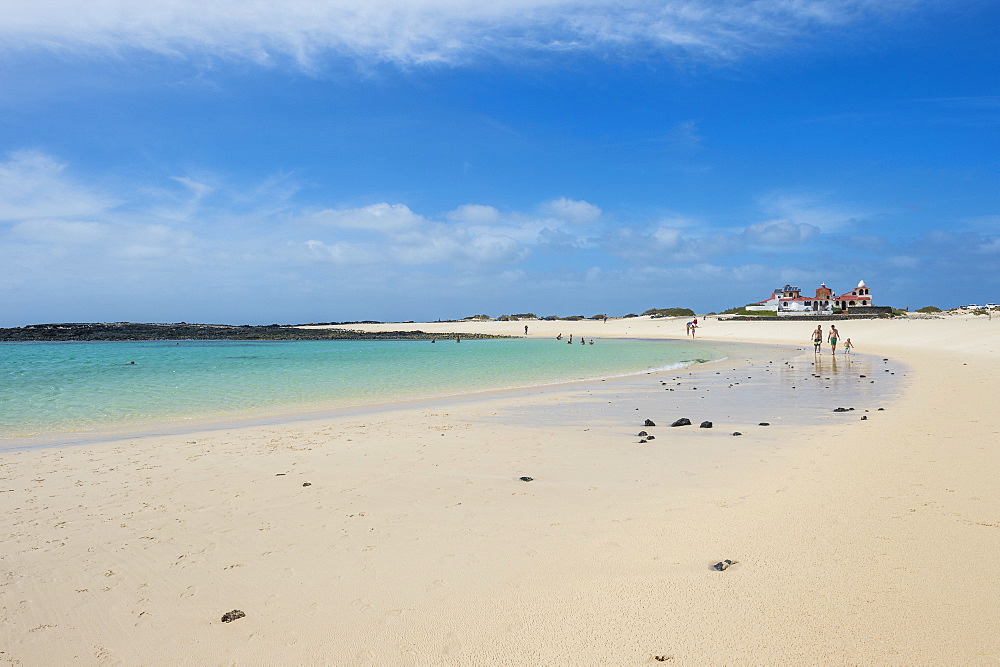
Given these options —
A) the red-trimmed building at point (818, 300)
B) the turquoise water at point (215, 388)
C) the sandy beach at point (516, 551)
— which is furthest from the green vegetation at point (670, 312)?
the sandy beach at point (516, 551)

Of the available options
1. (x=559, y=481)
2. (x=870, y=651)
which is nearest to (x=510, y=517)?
(x=559, y=481)

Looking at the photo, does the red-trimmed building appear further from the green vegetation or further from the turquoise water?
the turquoise water

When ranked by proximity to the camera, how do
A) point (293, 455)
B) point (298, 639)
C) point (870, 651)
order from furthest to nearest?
point (293, 455) < point (298, 639) < point (870, 651)

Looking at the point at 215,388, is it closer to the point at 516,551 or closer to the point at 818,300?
the point at 516,551

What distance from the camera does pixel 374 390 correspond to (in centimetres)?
2155

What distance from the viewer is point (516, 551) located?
528cm

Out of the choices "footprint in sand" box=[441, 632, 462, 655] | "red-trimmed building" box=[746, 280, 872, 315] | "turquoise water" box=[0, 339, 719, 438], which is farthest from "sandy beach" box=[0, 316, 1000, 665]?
"red-trimmed building" box=[746, 280, 872, 315]

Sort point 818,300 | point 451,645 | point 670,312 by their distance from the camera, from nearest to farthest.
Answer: point 451,645 → point 818,300 → point 670,312

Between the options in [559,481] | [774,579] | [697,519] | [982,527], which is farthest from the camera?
[559,481]

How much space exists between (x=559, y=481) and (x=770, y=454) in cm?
369

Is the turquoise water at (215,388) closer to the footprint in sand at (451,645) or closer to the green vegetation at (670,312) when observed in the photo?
the footprint in sand at (451,645)

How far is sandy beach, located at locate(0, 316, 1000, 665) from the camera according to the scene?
12.5ft

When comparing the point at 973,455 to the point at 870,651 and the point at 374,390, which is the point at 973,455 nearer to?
the point at 870,651

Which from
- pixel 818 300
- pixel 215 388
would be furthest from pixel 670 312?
pixel 215 388
